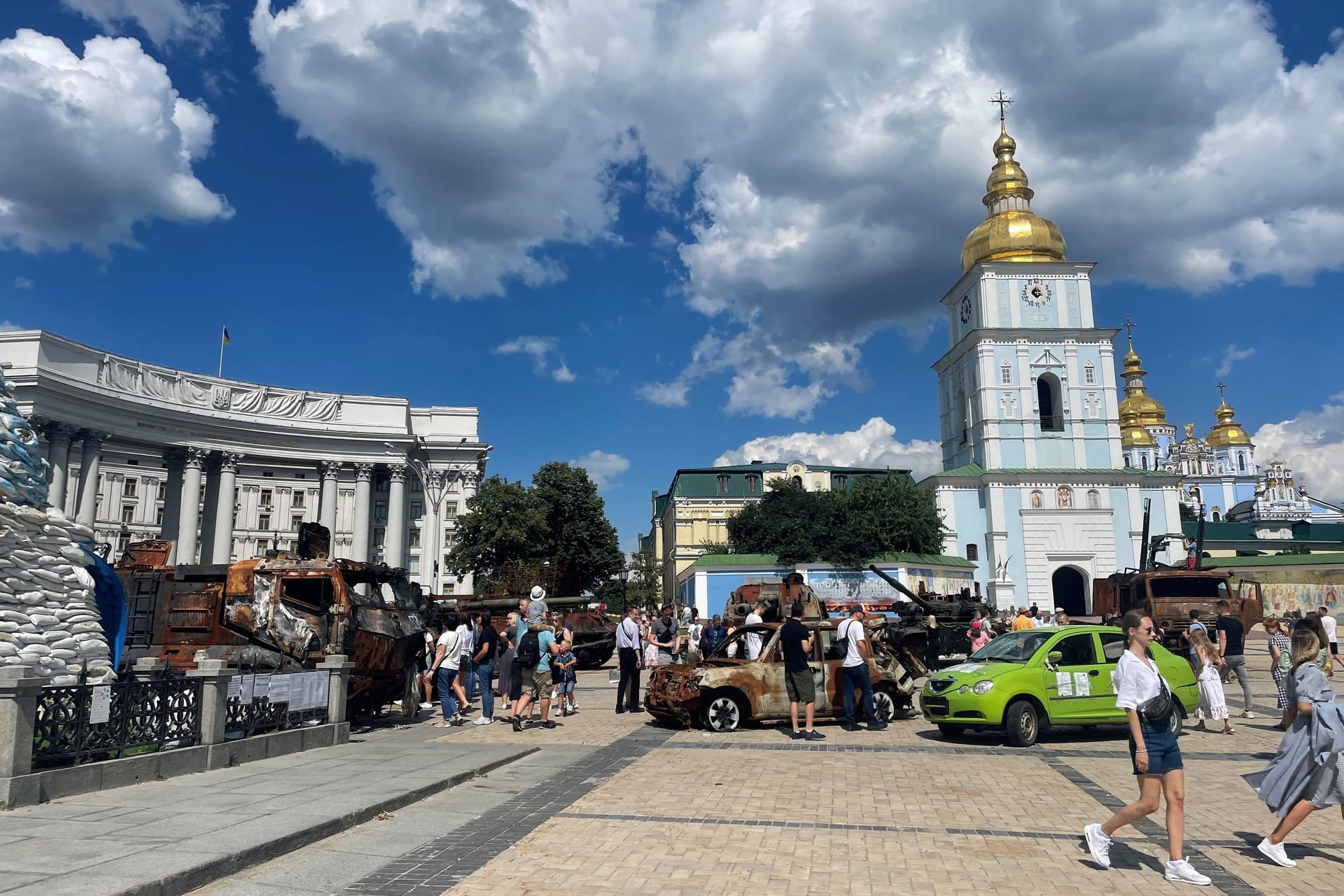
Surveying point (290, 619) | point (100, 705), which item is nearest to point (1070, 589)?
point (290, 619)

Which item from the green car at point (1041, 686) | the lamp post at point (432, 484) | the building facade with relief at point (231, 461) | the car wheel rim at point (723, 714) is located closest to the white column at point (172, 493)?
the building facade with relief at point (231, 461)

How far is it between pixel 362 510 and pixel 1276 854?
2958 inches

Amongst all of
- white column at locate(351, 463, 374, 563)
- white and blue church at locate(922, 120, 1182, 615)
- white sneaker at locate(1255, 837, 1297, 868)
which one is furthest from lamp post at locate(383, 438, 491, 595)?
white sneaker at locate(1255, 837, 1297, 868)

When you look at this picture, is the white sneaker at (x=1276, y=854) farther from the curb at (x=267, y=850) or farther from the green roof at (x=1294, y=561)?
the green roof at (x=1294, y=561)

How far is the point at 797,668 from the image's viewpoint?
12.6 m

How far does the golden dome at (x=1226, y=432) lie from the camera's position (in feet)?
381

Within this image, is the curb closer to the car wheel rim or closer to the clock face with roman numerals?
the car wheel rim

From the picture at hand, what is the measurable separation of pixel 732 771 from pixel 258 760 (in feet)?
18.4

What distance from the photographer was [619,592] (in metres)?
64.0

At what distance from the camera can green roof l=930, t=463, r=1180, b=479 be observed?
186 feet

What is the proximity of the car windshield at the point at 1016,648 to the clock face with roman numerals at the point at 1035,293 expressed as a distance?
171ft

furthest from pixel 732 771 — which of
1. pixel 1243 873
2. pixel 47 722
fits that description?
pixel 47 722

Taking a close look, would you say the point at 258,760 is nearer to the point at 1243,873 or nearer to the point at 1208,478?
the point at 1243,873

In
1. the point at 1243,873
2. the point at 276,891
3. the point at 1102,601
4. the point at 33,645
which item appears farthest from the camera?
the point at 1102,601
